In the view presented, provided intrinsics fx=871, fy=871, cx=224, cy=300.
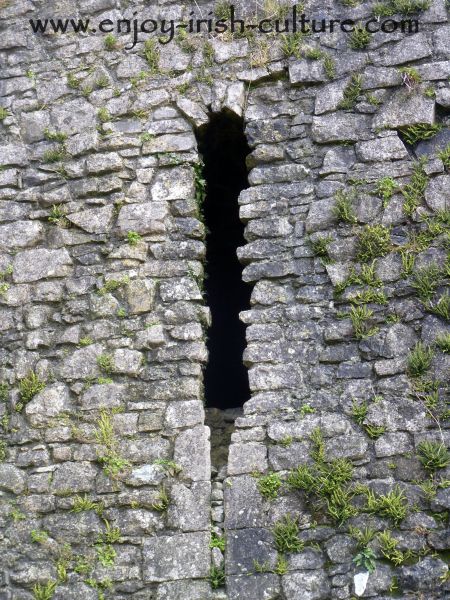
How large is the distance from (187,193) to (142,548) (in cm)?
226

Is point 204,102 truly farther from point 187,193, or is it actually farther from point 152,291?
point 152,291

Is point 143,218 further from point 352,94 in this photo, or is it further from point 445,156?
point 445,156

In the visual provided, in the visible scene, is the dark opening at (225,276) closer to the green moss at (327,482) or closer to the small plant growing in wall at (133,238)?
the small plant growing in wall at (133,238)

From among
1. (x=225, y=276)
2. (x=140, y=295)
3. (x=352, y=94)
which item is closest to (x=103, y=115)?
(x=140, y=295)

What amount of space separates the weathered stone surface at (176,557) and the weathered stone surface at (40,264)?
1.86 meters

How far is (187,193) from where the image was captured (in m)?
5.72

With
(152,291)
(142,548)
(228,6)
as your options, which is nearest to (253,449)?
(142,548)

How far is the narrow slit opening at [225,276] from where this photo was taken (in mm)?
6895

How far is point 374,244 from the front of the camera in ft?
17.5

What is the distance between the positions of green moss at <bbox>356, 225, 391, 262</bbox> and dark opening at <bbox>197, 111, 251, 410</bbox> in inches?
63.6

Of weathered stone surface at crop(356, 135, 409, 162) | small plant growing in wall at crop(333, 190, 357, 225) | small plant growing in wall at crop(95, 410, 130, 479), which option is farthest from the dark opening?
small plant growing in wall at crop(95, 410, 130, 479)

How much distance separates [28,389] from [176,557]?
141 cm

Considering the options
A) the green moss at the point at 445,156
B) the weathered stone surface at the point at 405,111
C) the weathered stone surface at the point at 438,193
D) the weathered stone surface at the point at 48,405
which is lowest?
the weathered stone surface at the point at 48,405

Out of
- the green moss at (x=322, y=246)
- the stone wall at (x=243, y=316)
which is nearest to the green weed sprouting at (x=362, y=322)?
the stone wall at (x=243, y=316)
